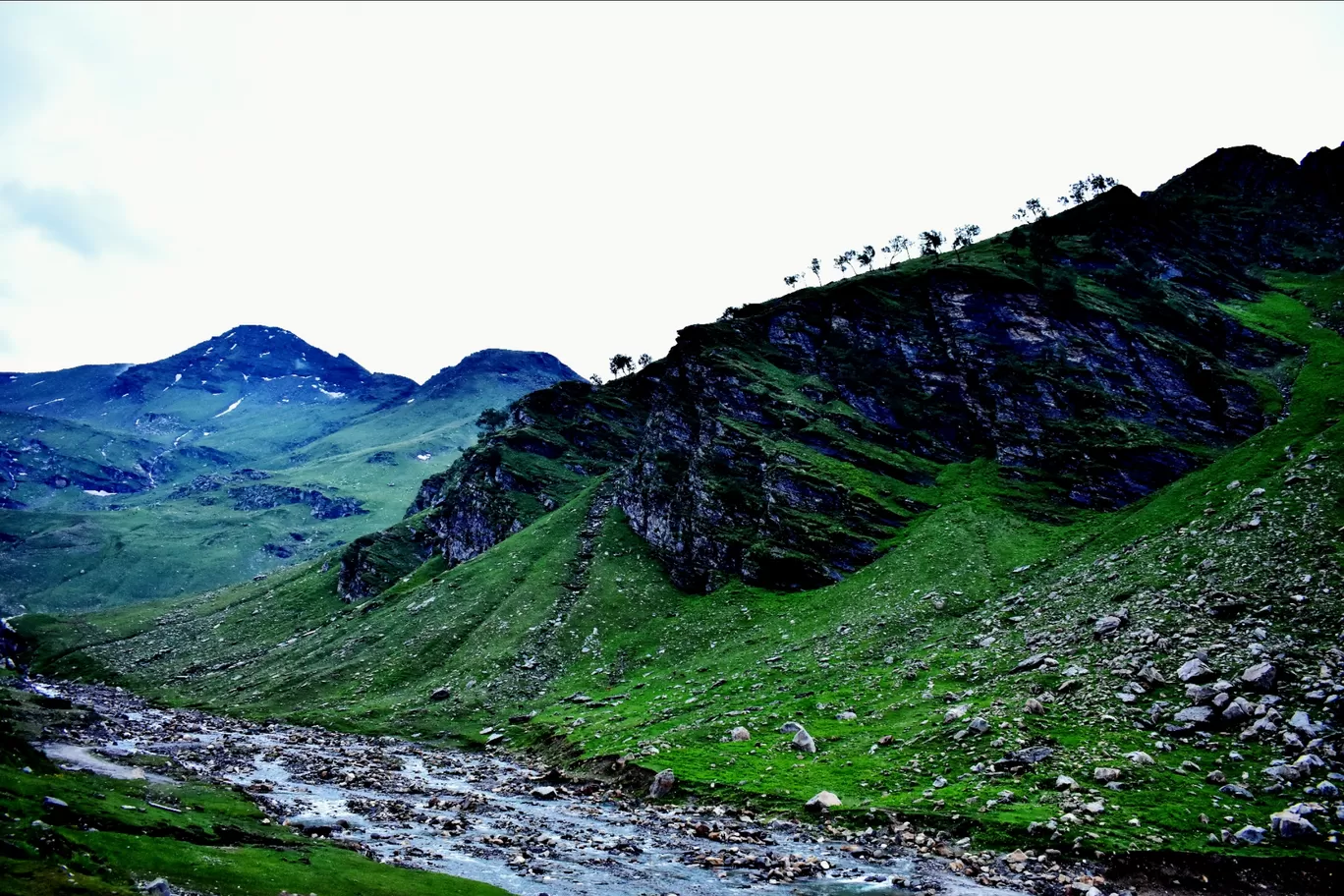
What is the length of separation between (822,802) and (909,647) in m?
33.6

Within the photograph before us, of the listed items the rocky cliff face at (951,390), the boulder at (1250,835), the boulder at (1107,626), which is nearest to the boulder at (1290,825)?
the boulder at (1250,835)

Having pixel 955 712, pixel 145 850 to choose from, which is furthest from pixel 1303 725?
pixel 145 850

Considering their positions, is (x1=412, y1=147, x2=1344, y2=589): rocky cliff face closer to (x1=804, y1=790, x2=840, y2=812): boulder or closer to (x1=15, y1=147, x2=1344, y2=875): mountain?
(x1=15, y1=147, x2=1344, y2=875): mountain

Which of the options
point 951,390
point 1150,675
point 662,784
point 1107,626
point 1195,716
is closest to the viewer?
point 1195,716

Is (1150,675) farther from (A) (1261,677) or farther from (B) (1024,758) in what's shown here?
(B) (1024,758)

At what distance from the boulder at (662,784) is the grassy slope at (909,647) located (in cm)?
128

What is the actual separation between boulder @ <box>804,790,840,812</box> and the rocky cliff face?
205 ft

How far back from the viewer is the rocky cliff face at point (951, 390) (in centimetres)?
11800

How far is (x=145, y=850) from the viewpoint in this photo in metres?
29.6

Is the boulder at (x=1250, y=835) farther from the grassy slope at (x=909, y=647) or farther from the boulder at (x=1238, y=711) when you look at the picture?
the boulder at (x=1238, y=711)

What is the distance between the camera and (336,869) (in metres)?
32.4

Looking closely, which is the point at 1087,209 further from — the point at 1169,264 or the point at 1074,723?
the point at 1074,723

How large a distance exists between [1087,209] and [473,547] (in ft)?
609

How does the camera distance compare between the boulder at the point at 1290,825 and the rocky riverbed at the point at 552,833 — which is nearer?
the boulder at the point at 1290,825
